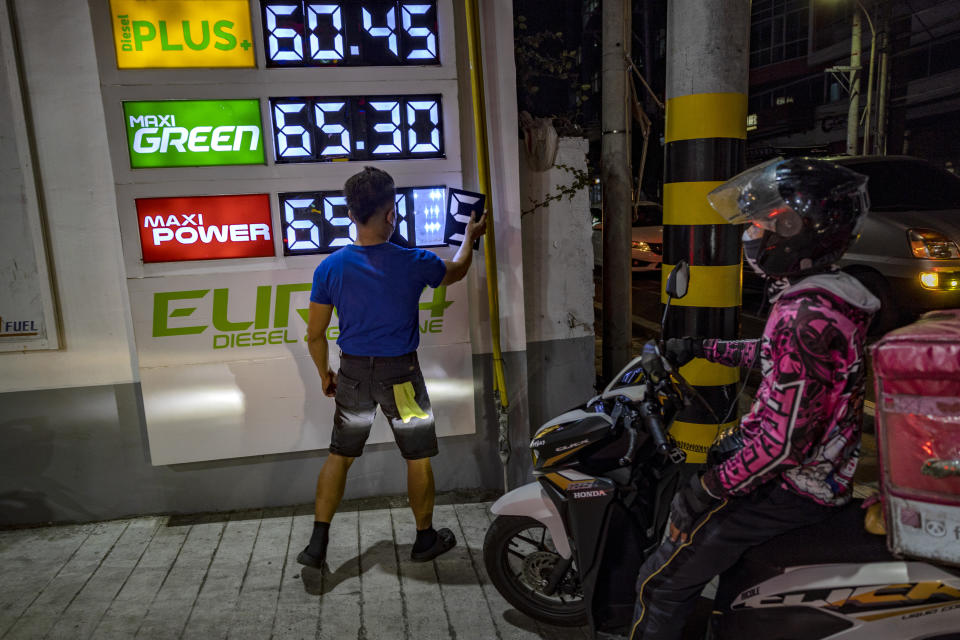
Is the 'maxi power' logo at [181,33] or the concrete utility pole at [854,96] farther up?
the concrete utility pole at [854,96]

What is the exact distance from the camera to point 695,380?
3.60 meters

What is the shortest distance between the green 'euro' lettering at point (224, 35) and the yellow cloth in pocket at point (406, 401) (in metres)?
2.27

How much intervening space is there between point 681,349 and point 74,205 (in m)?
3.69

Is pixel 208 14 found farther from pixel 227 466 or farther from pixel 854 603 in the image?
pixel 854 603

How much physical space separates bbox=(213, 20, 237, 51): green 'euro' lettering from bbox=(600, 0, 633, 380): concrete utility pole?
2789 mm

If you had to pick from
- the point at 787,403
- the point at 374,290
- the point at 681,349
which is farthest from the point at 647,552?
the point at 374,290

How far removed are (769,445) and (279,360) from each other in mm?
3081

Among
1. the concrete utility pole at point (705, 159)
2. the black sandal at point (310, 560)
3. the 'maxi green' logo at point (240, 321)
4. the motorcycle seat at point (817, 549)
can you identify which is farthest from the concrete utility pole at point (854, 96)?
the black sandal at point (310, 560)

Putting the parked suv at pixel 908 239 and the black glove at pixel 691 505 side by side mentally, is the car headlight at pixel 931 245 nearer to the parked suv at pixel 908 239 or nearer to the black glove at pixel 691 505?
the parked suv at pixel 908 239

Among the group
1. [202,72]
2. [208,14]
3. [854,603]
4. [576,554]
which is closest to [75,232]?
[202,72]

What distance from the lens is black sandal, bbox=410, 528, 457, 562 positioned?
11.9ft

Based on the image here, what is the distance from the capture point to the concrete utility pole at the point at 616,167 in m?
4.98

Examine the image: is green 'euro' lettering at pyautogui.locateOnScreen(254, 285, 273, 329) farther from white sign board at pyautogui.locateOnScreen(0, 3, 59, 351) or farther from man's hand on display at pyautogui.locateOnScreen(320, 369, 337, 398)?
white sign board at pyautogui.locateOnScreen(0, 3, 59, 351)

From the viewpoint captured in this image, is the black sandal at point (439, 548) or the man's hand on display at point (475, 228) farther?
the man's hand on display at point (475, 228)
